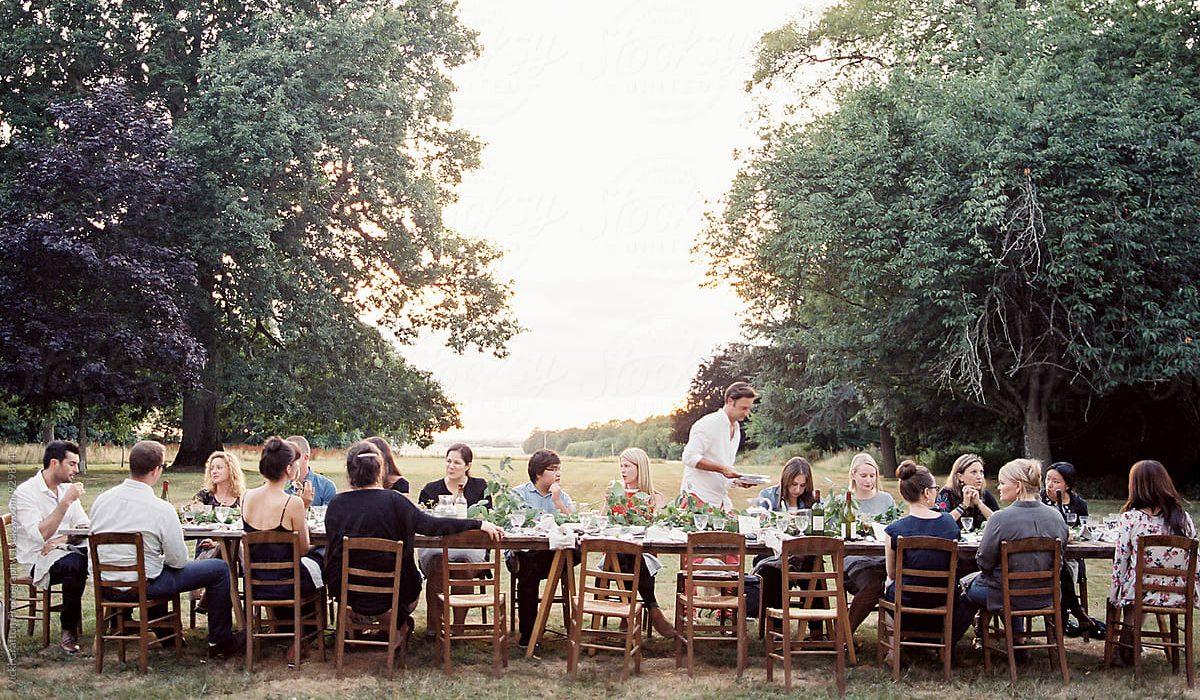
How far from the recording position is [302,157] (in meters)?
21.8

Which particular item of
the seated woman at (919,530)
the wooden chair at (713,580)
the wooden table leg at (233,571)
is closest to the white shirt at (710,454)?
the wooden chair at (713,580)

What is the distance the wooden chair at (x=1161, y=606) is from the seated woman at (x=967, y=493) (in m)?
1.22

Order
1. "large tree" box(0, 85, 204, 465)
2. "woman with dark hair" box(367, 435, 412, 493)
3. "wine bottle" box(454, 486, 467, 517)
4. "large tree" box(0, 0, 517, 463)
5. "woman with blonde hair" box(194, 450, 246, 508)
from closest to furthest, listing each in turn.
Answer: "wine bottle" box(454, 486, 467, 517) < "woman with blonde hair" box(194, 450, 246, 508) < "woman with dark hair" box(367, 435, 412, 493) < "large tree" box(0, 85, 204, 465) < "large tree" box(0, 0, 517, 463)

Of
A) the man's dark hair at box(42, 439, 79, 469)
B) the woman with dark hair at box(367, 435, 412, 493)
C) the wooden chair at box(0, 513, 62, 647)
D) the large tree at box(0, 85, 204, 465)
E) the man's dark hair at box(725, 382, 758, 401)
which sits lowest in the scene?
the wooden chair at box(0, 513, 62, 647)

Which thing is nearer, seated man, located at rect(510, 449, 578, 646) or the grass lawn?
the grass lawn

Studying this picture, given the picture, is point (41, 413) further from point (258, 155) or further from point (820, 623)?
point (820, 623)

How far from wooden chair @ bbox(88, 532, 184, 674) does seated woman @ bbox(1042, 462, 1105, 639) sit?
616 centimetres

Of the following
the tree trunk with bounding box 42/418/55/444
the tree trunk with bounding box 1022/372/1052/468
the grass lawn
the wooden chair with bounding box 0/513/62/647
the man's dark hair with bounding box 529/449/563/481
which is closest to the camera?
the grass lawn

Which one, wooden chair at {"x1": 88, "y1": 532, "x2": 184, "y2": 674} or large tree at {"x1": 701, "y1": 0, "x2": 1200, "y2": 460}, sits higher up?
large tree at {"x1": 701, "y1": 0, "x2": 1200, "y2": 460}

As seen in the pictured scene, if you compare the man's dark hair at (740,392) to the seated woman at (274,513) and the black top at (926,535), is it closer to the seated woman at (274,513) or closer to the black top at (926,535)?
the black top at (926,535)

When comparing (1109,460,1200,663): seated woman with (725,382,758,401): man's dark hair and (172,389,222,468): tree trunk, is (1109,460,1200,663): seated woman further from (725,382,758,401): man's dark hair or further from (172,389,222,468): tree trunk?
(172,389,222,468): tree trunk

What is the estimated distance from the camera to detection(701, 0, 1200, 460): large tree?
1858cm

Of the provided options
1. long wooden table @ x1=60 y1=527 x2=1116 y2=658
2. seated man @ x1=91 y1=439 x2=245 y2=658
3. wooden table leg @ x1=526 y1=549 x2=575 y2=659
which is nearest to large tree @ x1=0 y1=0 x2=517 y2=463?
long wooden table @ x1=60 y1=527 x2=1116 y2=658

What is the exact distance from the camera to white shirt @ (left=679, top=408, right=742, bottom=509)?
29.7 feet
